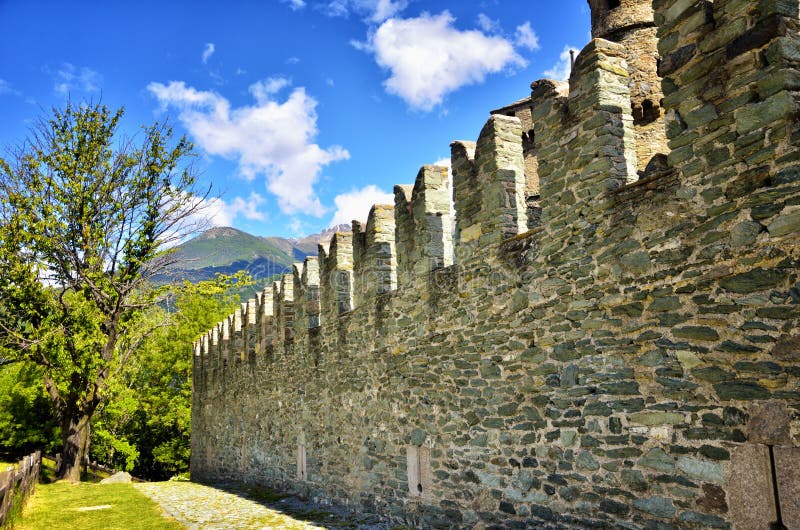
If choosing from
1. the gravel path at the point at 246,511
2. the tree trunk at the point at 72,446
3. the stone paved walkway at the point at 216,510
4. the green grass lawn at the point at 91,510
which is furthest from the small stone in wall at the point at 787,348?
the tree trunk at the point at 72,446

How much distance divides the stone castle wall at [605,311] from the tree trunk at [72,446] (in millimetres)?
11351

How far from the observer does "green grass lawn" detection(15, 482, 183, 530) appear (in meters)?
9.84

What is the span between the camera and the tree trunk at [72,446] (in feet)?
58.8

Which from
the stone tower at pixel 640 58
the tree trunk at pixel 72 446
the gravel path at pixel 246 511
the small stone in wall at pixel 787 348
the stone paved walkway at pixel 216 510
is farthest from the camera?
the tree trunk at pixel 72 446

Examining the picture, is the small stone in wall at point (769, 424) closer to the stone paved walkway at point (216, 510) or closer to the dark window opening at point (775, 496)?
the dark window opening at point (775, 496)

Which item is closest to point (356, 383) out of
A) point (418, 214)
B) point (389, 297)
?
point (389, 297)

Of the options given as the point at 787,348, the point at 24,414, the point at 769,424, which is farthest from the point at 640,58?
the point at 24,414

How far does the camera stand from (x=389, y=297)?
9.70 metres

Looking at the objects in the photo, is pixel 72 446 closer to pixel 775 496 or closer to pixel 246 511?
pixel 246 511

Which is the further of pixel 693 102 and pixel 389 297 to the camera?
pixel 389 297

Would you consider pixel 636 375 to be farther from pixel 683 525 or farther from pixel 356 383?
pixel 356 383

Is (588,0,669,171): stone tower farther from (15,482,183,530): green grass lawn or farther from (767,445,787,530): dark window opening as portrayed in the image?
(15,482,183,530): green grass lawn

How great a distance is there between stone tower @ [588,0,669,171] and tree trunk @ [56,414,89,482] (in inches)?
658

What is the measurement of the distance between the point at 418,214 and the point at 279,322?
645 centimetres
